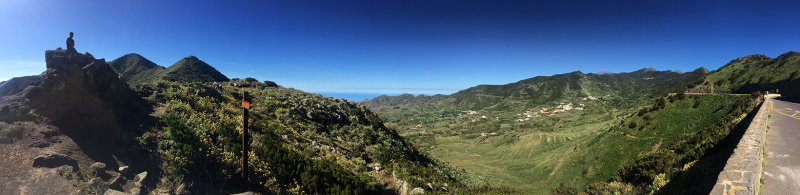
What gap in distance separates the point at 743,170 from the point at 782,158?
4147mm

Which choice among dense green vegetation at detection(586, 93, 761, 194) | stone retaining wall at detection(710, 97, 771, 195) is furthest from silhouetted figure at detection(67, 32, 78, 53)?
dense green vegetation at detection(586, 93, 761, 194)

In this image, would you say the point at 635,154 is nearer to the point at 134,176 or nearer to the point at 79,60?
the point at 134,176

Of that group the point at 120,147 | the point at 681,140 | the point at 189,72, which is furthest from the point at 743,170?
the point at 189,72

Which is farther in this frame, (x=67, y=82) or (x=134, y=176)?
(x=67, y=82)

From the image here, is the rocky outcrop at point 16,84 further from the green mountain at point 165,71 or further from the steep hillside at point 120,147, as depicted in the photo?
the green mountain at point 165,71

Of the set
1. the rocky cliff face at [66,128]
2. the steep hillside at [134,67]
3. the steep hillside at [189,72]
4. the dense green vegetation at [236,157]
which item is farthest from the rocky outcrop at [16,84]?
the steep hillside at [134,67]

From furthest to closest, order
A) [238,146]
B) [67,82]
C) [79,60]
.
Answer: [238,146]
[79,60]
[67,82]

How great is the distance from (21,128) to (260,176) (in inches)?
391

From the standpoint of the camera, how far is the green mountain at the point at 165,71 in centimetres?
7318

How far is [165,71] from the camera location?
276 feet

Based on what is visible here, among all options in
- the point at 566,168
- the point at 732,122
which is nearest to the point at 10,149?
the point at 732,122

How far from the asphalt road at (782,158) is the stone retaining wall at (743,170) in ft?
0.89

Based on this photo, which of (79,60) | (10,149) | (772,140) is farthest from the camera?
(79,60)

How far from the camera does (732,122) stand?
18.8 meters
